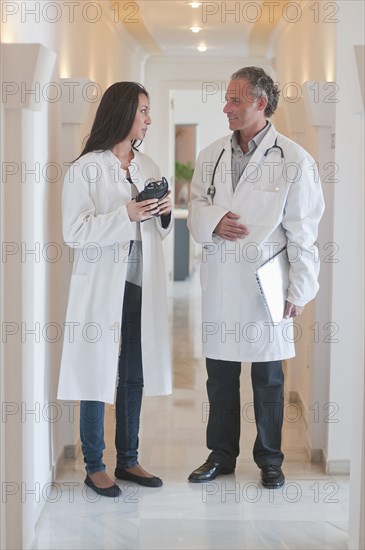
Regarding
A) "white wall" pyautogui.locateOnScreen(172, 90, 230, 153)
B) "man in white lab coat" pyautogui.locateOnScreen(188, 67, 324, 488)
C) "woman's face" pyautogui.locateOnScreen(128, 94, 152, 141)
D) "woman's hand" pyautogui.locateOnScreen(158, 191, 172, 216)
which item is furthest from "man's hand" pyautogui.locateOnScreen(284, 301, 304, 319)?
"white wall" pyautogui.locateOnScreen(172, 90, 230, 153)

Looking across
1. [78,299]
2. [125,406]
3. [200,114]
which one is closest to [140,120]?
[78,299]

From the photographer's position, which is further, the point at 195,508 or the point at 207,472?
the point at 207,472

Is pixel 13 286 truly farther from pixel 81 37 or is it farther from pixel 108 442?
pixel 81 37

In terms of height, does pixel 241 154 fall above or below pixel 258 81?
below

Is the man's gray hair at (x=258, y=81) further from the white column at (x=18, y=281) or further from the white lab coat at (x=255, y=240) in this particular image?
the white column at (x=18, y=281)

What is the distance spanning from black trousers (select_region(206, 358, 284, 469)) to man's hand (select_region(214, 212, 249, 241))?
0.53m

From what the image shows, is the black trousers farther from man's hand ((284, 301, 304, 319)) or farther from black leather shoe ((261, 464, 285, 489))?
man's hand ((284, 301, 304, 319))

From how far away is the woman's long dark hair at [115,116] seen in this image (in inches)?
130

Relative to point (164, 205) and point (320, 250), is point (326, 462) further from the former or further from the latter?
point (164, 205)

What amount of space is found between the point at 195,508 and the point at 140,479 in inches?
12.3

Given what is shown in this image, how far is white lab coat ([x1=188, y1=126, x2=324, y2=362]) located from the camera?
11.0 feet

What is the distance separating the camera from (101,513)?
333 centimetres

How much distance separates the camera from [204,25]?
6875mm

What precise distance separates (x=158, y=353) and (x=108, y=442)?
966 mm
